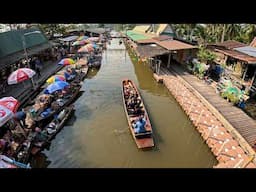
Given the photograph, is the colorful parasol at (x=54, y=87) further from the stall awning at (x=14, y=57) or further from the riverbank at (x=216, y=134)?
the riverbank at (x=216, y=134)

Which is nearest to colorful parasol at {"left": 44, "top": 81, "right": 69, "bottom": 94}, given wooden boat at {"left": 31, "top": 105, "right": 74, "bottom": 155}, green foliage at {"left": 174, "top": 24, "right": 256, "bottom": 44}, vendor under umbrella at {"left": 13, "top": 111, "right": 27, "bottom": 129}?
wooden boat at {"left": 31, "top": 105, "right": 74, "bottom": 155}

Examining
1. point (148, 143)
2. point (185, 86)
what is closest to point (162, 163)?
point (148, 143)

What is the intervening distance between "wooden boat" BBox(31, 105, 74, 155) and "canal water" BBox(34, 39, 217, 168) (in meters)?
0.30

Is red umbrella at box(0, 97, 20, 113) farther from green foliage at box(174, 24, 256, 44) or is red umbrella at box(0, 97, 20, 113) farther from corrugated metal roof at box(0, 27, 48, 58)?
green foliage at box(174, 24, 256, 44)

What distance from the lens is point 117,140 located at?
11297 millimetres

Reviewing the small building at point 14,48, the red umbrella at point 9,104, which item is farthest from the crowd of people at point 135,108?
the small building at point 14,48

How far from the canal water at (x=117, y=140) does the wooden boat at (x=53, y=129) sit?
0.30 metres

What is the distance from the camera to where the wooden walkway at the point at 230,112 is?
10.4m

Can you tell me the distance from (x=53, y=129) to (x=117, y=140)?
11.7 ft

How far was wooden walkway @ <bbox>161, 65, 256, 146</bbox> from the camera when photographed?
1042cm

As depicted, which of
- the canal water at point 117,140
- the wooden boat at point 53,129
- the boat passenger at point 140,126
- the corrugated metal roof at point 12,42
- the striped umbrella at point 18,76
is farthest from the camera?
the corrugated metal roof at point 12,42
